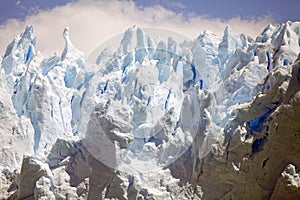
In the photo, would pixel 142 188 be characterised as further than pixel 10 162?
No

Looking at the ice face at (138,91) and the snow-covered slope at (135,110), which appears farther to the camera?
the ice face at (138,91)

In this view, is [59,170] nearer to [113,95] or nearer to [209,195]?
[209,195]

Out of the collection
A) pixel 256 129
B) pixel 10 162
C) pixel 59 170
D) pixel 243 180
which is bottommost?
pixel 10 162

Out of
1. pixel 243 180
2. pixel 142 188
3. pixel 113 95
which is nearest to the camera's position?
pixel 243 180

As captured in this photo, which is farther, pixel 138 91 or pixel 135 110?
pixel 138 91

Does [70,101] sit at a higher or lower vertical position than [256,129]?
lower

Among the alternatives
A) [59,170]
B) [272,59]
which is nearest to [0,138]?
[59,170]

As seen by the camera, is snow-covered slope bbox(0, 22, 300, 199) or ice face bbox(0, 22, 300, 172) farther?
ice face bbox(0, 22, 300, 172)

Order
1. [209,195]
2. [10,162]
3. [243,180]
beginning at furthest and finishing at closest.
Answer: [10,162]
[209,195]
[243,180]
